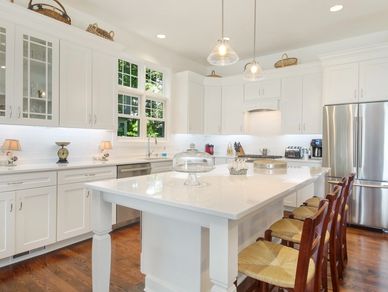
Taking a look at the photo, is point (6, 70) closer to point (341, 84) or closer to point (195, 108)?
point (195, 108)

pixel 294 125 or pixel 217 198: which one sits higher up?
pixel 294 125

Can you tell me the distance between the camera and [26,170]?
256 cm

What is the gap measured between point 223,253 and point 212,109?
458cm

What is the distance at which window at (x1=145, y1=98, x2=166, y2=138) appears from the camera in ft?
15.8

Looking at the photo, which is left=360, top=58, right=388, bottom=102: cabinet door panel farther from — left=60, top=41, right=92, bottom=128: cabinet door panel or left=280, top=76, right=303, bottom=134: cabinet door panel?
left=60, top=41, right=92, bottom=128: cabinet door panel

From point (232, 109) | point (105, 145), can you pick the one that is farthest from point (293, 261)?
Result: point (232, 109)

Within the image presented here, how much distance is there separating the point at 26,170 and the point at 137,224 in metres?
1.82

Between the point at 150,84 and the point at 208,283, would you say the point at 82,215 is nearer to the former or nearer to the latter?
the point at 208,283

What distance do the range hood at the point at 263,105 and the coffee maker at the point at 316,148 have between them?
920mm

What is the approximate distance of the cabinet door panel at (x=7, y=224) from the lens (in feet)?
7.92

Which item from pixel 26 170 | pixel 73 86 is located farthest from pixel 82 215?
pixel 73 86

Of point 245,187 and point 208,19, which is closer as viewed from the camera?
point 245,187

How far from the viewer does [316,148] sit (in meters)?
4.56

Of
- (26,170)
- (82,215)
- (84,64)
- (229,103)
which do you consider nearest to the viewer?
(26,170)
